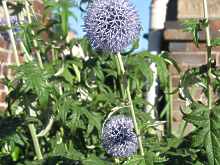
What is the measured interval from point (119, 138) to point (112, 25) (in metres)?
0.36

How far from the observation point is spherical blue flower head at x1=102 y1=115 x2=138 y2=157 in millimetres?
1922

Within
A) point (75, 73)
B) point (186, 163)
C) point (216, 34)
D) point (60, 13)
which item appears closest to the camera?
point (186, 163)

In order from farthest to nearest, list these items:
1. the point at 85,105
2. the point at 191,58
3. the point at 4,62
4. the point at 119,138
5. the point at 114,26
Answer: the point at 191,58, the point at 4,62, the point at 85,105, the point at 119,138, the point at 114,26

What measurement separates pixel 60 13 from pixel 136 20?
80 centimetres

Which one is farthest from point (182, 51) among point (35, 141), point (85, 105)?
point (35, 141)

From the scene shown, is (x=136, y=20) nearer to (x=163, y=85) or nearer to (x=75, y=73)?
(x=163, y=85)

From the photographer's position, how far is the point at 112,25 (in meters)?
1.83

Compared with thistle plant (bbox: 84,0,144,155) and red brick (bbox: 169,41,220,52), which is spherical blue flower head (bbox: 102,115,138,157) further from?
red brick (bbox: 169,41,220,52)

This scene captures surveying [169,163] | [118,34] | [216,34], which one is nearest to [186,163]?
[169,163]

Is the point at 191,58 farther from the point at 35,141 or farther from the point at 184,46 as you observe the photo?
the point at 35,141

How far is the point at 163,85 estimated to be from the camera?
2102 mm

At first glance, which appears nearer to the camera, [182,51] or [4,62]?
[4,62]

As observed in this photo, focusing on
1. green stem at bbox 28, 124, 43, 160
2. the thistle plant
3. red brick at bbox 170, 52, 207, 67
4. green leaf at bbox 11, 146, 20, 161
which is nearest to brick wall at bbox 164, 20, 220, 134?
red brick at bbox 170, 52, 207, 67

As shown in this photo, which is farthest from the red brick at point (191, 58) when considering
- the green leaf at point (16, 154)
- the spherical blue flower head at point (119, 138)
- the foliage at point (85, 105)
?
the spherical blue flower head at point (119, 138)
